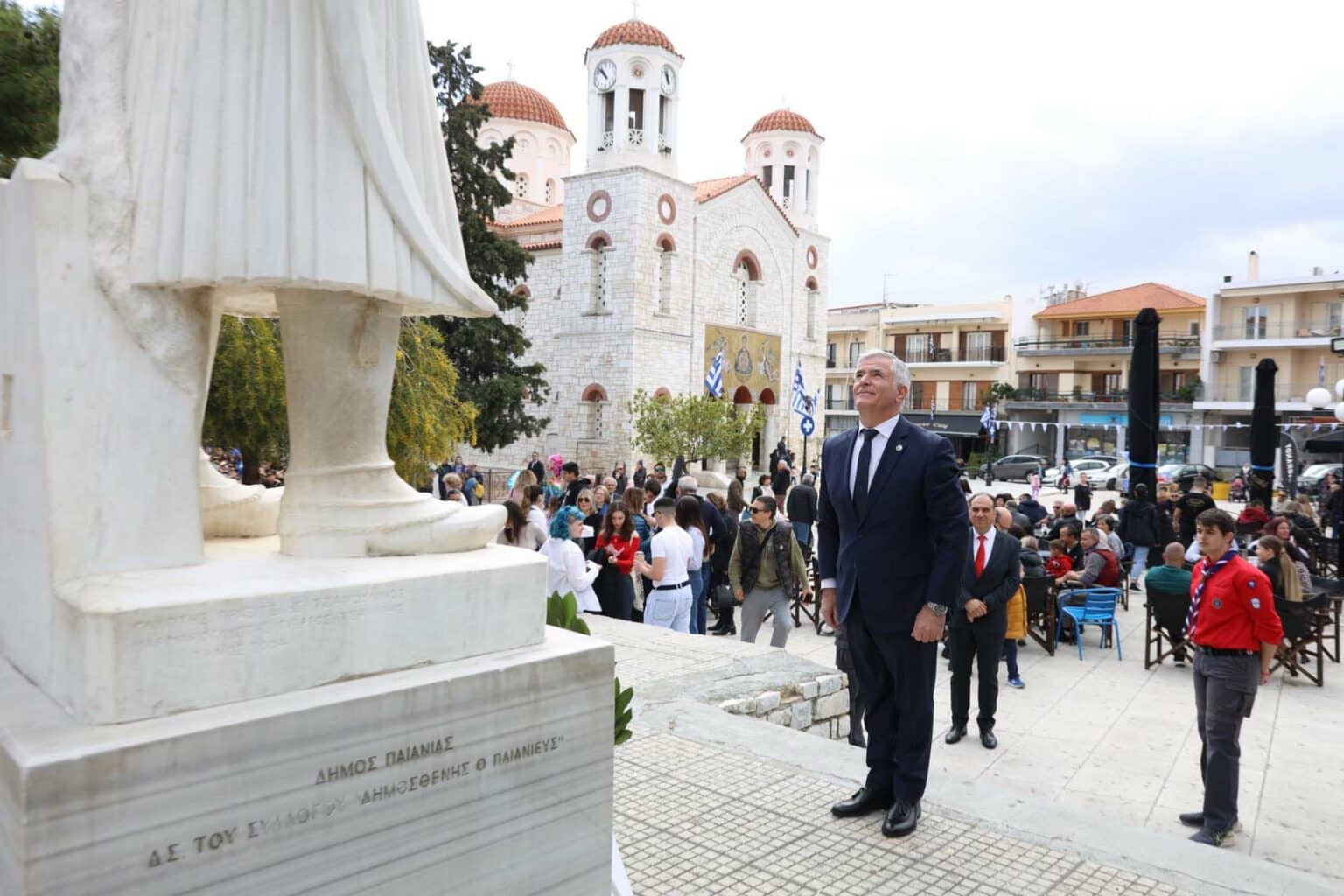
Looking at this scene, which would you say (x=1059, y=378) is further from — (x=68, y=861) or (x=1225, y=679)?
(x=68, y=861)

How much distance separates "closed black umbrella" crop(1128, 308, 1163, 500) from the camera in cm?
1247

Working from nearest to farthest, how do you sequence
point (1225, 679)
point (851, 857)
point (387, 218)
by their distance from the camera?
point (387, 218) → point (851, 857) → point (1225, 679)

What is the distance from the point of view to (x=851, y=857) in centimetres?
338

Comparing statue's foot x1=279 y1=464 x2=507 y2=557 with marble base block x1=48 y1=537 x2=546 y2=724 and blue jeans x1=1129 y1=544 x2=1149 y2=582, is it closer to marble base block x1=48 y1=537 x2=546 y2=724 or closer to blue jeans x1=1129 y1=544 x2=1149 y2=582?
marble base block x1=48 y1=537 x2=546 y2=724

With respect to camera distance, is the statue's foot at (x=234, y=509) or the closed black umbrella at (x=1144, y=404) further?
the closed black umbrella at (x=1144, y=404)

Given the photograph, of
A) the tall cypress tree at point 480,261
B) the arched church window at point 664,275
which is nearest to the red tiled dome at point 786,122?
the arched church window at point 664,275

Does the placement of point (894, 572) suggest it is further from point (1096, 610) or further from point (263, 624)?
point (1096, 610)

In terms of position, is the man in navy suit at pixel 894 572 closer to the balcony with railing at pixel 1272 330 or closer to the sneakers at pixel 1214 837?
the sneakers at pixel 1214 837

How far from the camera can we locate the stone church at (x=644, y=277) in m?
29.8

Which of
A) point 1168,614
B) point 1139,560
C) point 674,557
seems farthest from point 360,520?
point 1139,560

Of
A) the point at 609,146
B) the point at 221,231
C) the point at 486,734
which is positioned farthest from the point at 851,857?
the point at 609,146

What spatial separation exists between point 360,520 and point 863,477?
2.09 metres

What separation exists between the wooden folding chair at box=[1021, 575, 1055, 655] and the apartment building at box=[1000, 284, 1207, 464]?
121 feet

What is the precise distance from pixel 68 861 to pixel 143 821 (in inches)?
5.1
